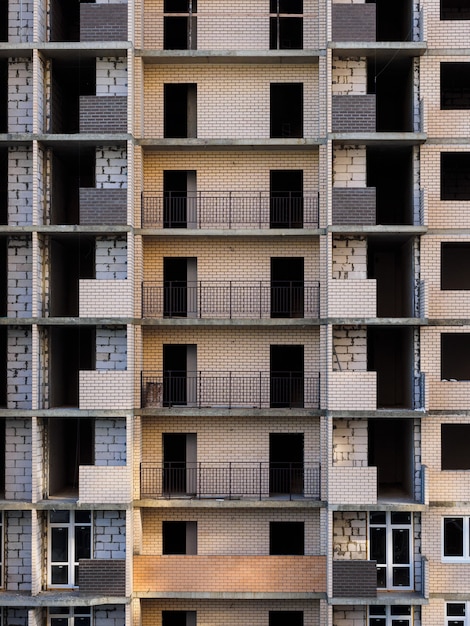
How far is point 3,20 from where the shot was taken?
17.9 meters

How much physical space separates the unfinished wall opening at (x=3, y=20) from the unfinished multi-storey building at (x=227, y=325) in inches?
74.1

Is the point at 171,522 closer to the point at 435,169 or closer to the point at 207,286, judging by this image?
the point at 207,286

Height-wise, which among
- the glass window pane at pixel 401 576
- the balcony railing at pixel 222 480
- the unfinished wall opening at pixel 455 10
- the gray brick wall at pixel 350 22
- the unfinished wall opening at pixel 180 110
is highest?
the unfinished wall opening at pixel 455 10

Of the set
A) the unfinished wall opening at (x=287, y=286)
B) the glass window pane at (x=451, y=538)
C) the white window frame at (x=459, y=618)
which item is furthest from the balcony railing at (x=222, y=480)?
the white window frame at (x=459, y=618)

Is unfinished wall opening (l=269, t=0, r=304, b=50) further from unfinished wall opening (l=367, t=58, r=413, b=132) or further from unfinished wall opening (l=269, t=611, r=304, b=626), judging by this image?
unfinished wall opening (l=269, t=611, r=304, b=626)

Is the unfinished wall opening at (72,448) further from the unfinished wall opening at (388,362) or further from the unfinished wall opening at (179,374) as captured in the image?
the unfinished wall opening at (388,362)

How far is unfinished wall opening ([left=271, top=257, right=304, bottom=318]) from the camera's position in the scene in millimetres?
17078

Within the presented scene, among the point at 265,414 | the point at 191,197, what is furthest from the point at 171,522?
the point at 191,197

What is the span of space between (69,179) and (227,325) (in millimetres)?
6456

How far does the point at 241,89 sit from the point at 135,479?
10773 millimetres

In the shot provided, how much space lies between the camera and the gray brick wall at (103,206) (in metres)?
15.8

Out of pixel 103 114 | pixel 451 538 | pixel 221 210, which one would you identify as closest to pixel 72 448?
pixel 221 210

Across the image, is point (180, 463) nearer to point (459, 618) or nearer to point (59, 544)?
point (59, 544)

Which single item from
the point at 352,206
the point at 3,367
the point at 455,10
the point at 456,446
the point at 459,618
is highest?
the point at 455,10
